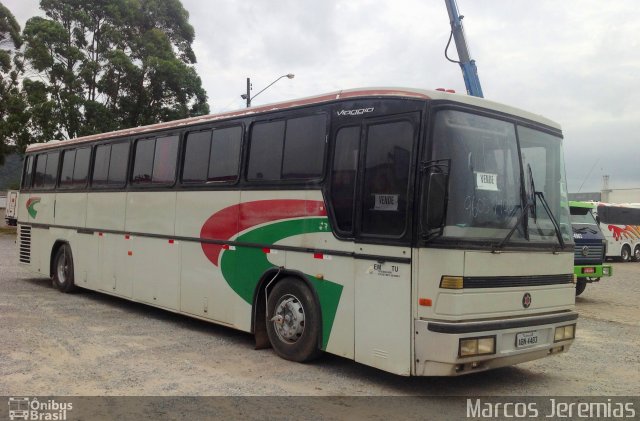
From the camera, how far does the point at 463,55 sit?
16.6m

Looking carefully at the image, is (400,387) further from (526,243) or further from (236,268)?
→ (236,268)

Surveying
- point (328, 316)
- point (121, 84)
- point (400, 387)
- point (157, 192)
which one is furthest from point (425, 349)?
point (121, 84)

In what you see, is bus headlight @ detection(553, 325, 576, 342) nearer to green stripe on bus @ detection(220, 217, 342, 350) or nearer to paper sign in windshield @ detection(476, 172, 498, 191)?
paper sign in windshield @ detection(476, 172, 498, 191)

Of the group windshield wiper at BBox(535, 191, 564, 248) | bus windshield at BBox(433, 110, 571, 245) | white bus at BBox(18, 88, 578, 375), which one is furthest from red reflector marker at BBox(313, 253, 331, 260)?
windshield wiper at BBox(535, 191, 564, 248)

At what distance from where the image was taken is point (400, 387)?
6398mm

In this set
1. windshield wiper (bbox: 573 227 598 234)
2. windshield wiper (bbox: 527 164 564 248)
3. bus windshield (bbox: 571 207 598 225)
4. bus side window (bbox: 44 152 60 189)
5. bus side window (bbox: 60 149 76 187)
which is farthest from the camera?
bus windshield (bbox: 571 207 598 225)

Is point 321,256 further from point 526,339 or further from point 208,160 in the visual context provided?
point 208,160

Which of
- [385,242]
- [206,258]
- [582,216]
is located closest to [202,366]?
[206,258]

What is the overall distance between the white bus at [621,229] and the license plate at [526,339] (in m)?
24.9

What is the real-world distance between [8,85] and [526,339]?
31512 millimetres

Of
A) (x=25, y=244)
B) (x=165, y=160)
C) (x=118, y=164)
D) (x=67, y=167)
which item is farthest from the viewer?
(x=25, y=244)

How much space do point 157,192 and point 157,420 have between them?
17.6 ft

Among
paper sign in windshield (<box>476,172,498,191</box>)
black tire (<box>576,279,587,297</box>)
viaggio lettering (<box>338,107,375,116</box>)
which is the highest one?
viaggio lettering (<box>338,107,375,116</box>)

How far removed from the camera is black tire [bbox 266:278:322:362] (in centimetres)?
693
